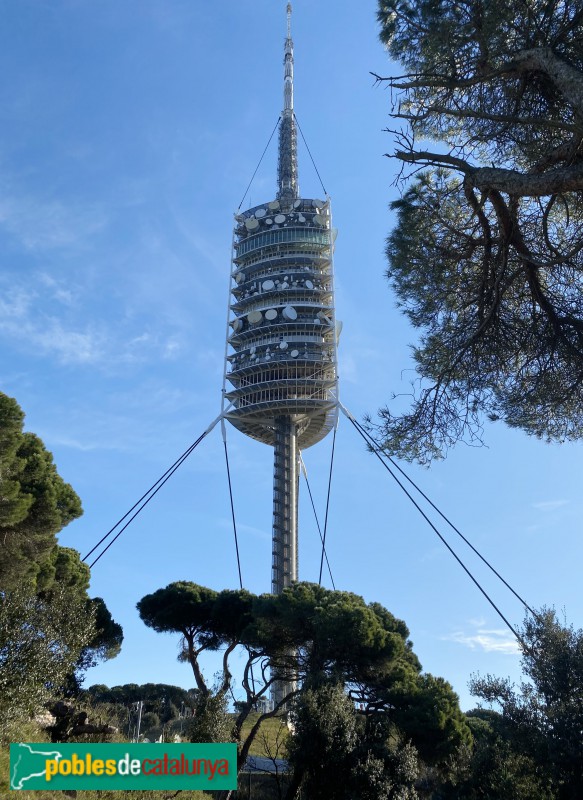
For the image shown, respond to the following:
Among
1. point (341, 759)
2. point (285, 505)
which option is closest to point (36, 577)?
point (341, 759)

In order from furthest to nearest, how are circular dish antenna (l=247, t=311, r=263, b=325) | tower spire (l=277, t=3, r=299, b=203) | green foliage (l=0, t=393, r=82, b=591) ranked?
tower spire (l=277, t=3, r=299, b=203), circular dish antenna (l=247, t=311, r=263, b=325), green foliage (l=0, t=393, r=82, b=591)

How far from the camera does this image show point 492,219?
11359mm

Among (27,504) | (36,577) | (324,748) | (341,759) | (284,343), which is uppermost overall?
(284,343)

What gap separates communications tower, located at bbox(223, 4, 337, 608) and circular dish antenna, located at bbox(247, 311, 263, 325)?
7 cm

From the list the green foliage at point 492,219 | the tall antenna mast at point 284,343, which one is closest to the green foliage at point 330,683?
the green foliage at point 492,219

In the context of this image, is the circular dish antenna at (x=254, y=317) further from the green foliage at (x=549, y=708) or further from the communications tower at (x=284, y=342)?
the green foliage at (x=549, y=708)

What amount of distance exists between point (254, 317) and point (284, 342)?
2.89m

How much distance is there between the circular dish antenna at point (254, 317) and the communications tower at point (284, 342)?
65mm

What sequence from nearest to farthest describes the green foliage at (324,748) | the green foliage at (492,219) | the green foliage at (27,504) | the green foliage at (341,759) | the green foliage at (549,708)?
the green foliage at (492,219)
the green foliage at (549,708)
the green foliage at (341,759)
the green foliage at (324,748)
the green foliage at (27,504)

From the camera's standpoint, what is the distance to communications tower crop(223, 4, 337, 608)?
45.8m

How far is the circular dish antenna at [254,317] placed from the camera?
47.3 meters

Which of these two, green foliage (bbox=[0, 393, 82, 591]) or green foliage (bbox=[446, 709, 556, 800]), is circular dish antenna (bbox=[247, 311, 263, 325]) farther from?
green foliage (bbox=[446, 709, 556, 800])

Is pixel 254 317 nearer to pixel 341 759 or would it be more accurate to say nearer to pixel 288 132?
pixel 288 132

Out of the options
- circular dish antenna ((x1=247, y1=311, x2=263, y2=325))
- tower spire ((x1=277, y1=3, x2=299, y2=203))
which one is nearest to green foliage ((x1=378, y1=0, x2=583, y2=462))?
circular dish antenna ((x1=247, y1=311, x2=263, y2=325))
